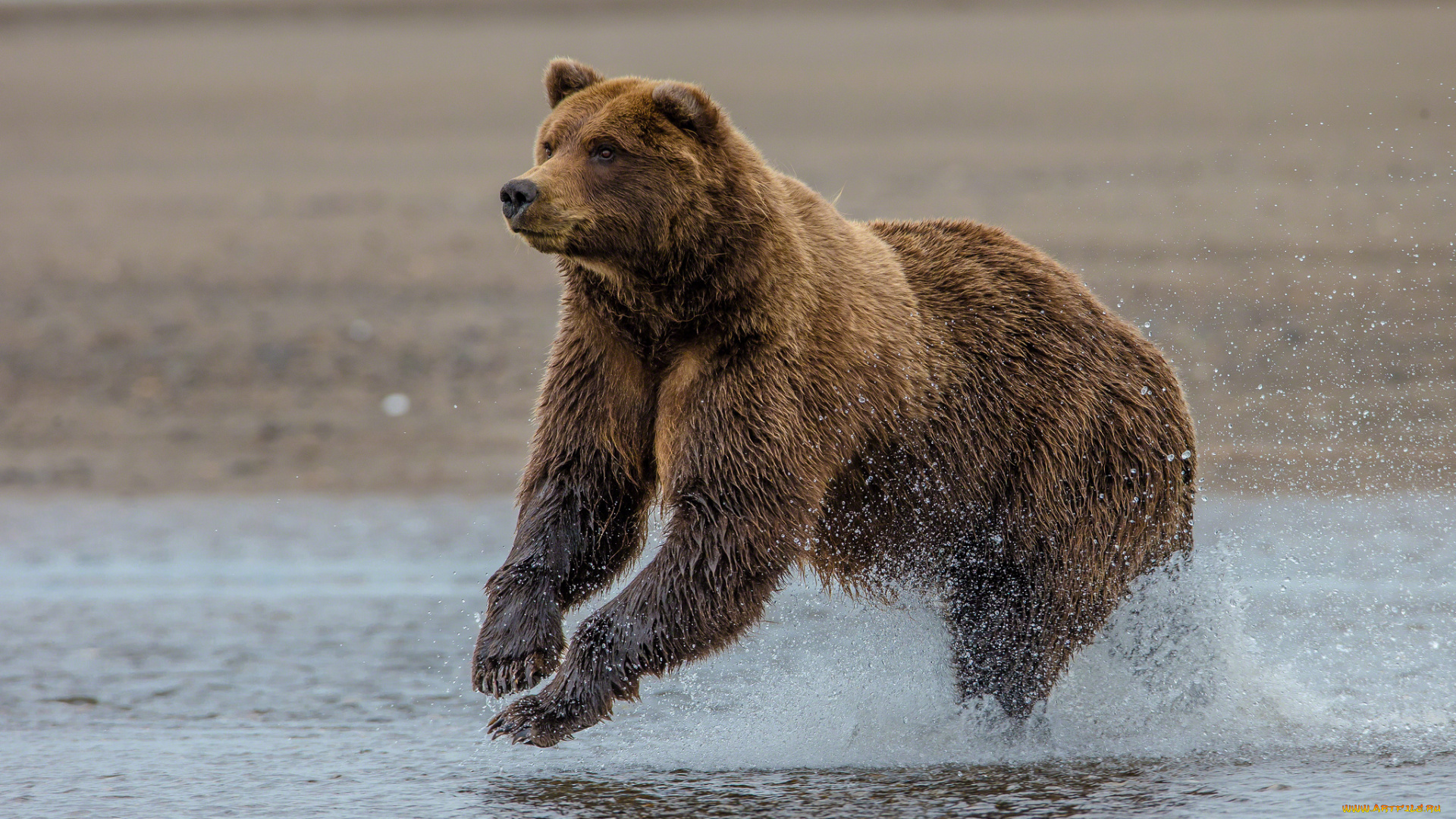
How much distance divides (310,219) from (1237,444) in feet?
27.4

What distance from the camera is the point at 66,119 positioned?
1917 centimetres

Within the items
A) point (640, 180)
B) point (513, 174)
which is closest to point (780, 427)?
point (640, 180)

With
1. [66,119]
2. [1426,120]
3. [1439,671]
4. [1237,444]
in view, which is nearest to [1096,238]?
[1237,444]

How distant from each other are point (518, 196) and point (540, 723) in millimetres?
A: 1384

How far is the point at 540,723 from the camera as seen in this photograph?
14.6 ft

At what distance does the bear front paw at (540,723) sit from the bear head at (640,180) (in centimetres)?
118

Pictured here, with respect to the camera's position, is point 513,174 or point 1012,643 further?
point 513,174

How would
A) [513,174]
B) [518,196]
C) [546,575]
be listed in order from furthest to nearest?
[513,174], [546,575], [518,196]

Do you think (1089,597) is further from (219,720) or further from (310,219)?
(310,219)

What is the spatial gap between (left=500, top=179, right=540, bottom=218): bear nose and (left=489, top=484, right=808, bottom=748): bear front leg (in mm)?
909

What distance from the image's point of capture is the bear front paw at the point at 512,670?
457 cm

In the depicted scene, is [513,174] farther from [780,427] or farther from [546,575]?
[780,427]

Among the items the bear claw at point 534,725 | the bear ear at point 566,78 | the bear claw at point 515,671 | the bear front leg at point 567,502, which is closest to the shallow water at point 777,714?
the bear claw at point 534,725

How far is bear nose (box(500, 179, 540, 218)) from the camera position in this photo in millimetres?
4293
